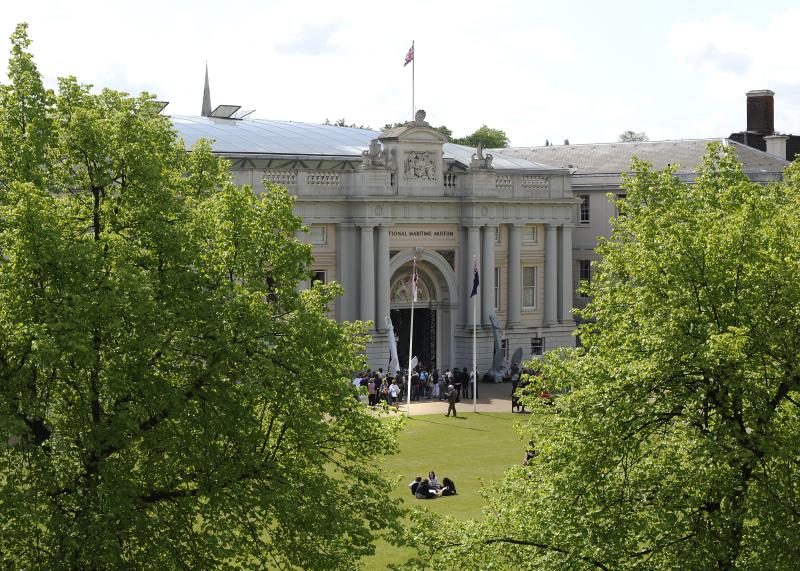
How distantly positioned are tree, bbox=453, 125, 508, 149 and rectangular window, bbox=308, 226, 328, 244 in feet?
237

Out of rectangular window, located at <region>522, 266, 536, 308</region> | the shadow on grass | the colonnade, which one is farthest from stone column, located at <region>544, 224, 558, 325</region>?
the shadow on grass

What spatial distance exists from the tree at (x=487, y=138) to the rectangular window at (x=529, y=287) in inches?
2551

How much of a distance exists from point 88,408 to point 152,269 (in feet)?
8.35

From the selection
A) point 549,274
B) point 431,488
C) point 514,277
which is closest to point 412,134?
point 514,277

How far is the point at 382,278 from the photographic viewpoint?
206 feet

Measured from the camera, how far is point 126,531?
71.7ft

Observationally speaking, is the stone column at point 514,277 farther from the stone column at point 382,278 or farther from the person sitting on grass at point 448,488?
the person sitting on grass at point 448,488

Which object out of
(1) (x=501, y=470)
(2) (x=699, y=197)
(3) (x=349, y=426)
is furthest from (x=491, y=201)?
(3) (x=349, y=426)

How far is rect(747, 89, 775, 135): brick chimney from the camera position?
8744 cm

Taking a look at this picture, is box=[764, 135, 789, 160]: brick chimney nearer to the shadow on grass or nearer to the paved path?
the paved path

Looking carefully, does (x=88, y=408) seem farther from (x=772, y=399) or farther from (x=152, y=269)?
(x=772, y=399)

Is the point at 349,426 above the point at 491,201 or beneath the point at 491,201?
beneath

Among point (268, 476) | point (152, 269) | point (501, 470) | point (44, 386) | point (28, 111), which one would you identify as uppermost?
point (28, 111)

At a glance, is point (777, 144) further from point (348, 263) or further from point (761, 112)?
point (348, 263)
